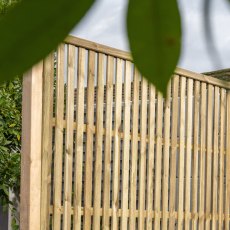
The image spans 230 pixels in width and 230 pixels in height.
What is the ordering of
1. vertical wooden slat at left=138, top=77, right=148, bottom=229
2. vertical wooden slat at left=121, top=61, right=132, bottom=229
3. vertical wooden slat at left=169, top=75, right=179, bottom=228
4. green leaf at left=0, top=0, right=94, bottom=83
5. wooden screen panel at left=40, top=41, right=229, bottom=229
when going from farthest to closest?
vertical wooden slat at left=169, top=75, right=179, bottom=228 < vertical wooden slat at left=138, top=77, right=148, bottom=229 < vertical wooden slat at left=121, top=61, right=132, bottom=229 < wooden screen panel at left=40, top=41, right=229, bottom=229 < green leaf at left=0, top=0, right=94, bottom=83

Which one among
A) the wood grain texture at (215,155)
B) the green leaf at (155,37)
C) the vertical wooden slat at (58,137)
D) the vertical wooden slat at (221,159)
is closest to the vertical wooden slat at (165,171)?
the wood grain texture at (215,155)

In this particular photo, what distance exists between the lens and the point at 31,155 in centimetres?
319

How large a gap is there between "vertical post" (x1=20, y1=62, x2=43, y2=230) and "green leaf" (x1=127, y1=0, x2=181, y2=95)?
3.05m

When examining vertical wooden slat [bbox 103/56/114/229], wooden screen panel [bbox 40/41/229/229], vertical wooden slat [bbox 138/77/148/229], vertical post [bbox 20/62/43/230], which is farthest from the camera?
vertical wooden slat [bbox 138/77/148/229]

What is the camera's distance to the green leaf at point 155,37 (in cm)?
15

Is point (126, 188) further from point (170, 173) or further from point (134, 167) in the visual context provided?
point (170, 173)

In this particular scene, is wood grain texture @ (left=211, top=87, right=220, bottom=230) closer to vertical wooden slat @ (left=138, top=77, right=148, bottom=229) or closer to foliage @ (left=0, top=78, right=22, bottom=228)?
vertical wooden slat @ (left=138, top=77, right=148, bottom=229)

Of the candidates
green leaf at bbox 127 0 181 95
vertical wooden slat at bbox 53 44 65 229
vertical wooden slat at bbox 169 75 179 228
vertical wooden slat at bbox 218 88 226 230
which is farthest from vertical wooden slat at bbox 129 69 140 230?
green leaf at bbox 127 0 181 95

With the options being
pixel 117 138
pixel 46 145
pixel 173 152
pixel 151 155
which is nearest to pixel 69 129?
pixel 46 145

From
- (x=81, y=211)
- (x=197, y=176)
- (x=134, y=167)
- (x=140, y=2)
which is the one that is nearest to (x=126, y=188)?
(x=134, y=167)

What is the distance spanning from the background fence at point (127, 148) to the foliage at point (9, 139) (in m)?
0.59

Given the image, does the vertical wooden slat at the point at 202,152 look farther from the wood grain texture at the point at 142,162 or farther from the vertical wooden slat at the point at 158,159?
the wood grain texture at the point at 142,162

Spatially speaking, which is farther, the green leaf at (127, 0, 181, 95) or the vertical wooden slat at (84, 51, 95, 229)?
the vertical wooden slat at (84, 51, 95, 229)

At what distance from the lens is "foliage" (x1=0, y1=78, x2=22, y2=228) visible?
4395 mm
